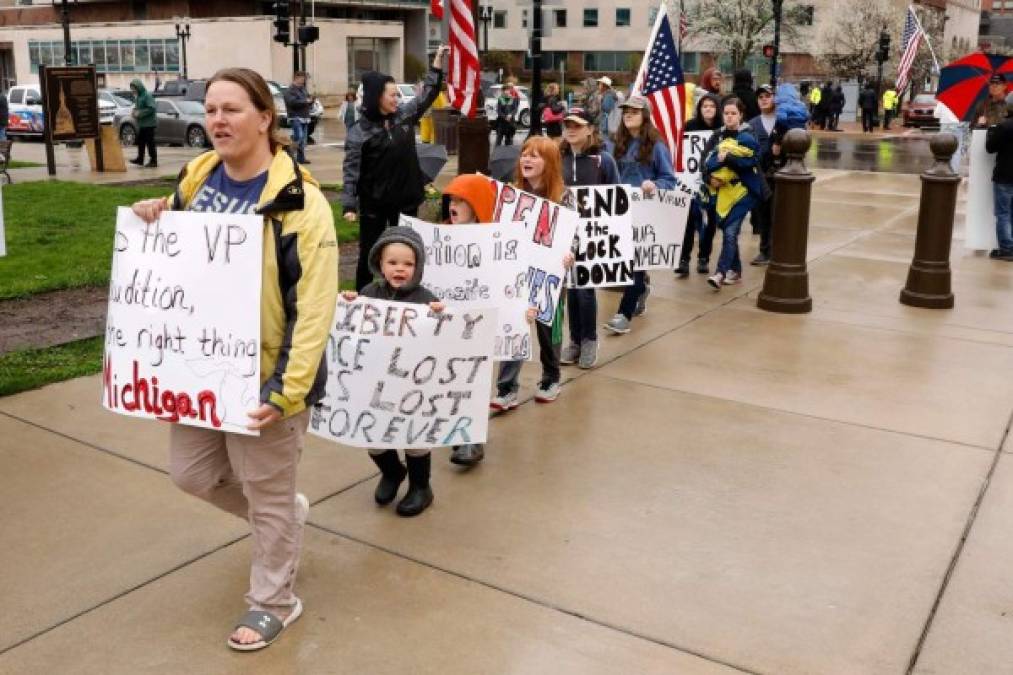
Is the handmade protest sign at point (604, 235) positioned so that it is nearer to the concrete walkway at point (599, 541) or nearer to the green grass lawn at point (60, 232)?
the concrete walkway at point (599, 541)

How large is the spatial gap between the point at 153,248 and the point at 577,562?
80.5 inches

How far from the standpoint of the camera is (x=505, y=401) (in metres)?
6.09

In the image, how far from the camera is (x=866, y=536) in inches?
177

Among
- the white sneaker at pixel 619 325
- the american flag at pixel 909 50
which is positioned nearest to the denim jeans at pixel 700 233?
the white sneaker at pixel 619 325

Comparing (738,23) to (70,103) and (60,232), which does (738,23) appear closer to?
(70,103)

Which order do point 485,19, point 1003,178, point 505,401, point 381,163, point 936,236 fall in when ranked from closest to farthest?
point 505,401
point 381,163
point 936,236
point 1003,178
point 485,19

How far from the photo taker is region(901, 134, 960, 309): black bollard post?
897 cm

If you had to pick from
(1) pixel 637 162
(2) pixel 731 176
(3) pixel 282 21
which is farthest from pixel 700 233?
(3) pixel 282 21

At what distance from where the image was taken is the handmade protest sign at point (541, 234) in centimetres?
585

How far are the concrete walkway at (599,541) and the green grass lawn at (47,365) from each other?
16 centimetres

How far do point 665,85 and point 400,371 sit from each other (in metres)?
6.41

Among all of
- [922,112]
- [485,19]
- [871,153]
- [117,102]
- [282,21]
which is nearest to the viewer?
[282,21]

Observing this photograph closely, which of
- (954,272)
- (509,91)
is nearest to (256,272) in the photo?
(954,272)

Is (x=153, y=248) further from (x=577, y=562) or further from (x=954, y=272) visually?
(x=954, y=272)
